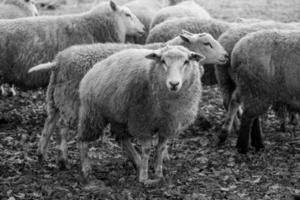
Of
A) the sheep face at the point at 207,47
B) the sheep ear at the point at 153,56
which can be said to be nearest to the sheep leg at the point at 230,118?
the sheep face at the point at 207,47

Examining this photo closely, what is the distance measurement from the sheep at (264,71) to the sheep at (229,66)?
51 cm

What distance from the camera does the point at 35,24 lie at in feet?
33.3

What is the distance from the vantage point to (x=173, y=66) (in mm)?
7051

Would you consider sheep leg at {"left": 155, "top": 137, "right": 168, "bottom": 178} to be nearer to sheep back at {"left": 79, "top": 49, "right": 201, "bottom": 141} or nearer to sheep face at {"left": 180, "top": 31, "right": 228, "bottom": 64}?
sheep back at {"left": 79, "top": 49, "right": 201, "bottom": 141}

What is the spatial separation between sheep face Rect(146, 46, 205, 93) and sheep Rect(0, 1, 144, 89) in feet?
9.96

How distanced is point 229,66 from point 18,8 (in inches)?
233

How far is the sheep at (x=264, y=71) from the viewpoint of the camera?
323 inches

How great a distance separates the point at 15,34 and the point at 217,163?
3672 millimetres

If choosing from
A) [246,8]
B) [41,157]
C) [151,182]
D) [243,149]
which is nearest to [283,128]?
[243,149]

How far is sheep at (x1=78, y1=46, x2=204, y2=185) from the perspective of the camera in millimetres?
7207

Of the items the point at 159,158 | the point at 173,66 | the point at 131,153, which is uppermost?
the point at 173,66

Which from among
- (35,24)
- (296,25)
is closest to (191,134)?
(296,25)

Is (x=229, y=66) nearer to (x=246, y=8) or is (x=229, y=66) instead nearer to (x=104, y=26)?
(x=104, y=26)

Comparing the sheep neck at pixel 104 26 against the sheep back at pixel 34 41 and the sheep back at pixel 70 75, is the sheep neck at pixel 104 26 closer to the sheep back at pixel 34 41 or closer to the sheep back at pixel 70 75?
the sheep back at pixel 34 41
